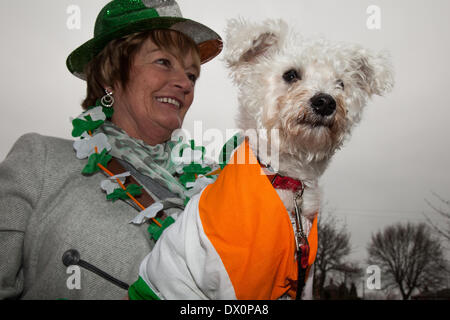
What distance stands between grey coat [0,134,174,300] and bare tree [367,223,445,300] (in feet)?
92.0

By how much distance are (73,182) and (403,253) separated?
106ft

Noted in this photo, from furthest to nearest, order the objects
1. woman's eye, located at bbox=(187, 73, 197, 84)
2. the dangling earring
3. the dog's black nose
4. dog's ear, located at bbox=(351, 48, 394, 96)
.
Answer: woman's eye, located at bbox=(187, 73, 197, 84), the dangling earring, dog's ear, located at bbox=(351, 48, 394, 96), the dog's black nose

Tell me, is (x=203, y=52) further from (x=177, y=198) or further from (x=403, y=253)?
(x=403, y=253)

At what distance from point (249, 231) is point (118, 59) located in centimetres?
190

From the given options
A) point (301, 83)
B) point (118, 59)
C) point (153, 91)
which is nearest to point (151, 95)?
point (153, 91)

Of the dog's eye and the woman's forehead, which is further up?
the woman's forehead

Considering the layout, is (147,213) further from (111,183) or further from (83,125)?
(83,125)

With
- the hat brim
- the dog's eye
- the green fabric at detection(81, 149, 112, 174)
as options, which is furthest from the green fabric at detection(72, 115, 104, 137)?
the dog's eye

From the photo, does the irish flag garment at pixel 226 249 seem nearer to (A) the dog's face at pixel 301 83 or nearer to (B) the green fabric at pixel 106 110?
(A) the dog's face at pixel 301 83

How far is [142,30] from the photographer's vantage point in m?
2.71

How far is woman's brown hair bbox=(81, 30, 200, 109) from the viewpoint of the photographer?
2.71 metres

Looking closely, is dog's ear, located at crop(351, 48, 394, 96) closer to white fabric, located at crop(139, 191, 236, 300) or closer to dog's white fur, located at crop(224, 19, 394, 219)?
dog's white fur, located at crop(224, 19, 394, 219)

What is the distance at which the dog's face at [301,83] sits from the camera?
6.75 feet
